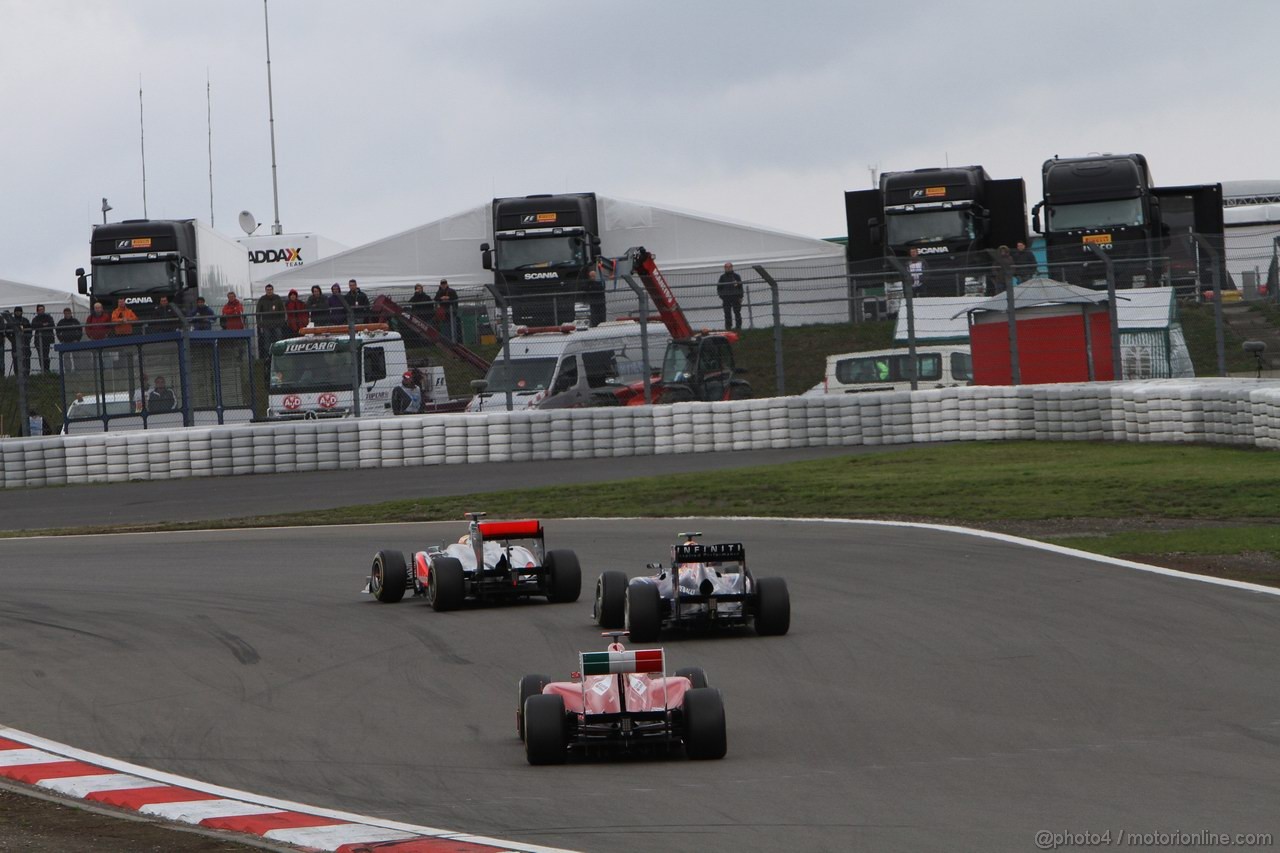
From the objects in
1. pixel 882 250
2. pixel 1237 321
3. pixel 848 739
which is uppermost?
pixel 882 250

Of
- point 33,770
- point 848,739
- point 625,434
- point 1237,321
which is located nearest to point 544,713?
point 848,739

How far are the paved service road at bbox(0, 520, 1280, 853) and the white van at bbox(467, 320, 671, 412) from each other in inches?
458

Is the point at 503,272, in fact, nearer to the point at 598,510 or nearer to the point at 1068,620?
the point at 598,510

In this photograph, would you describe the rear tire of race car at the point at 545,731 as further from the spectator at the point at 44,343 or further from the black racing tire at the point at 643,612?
the spectator at the point at 44,343

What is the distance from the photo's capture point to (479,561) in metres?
11.2

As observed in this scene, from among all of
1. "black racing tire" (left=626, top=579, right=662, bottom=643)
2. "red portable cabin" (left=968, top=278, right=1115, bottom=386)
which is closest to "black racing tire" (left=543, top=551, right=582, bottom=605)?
"black racing tire" (left=626, top=579, right=662, bottom=643)

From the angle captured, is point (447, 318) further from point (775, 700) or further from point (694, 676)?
point (694, 676)

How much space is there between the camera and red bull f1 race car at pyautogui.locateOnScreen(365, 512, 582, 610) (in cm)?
1112

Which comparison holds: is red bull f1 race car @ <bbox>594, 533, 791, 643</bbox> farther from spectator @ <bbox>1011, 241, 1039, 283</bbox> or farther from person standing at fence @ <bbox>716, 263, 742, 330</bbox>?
person standing at fence @ <bbox>716, 263, 742, 330</bbox>

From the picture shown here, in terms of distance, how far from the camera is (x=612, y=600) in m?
10.2

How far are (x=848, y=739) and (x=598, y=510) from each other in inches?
424

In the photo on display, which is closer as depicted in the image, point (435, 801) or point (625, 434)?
point (435, 801)

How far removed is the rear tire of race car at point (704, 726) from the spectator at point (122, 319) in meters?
19.6

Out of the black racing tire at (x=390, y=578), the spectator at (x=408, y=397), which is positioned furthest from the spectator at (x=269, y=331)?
the black racing tire at (x=390, y=578)
